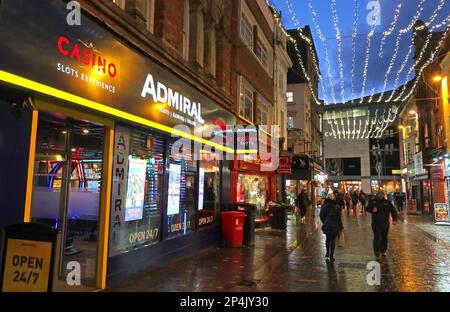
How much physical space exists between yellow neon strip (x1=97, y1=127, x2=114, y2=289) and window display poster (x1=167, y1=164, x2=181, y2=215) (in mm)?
2237

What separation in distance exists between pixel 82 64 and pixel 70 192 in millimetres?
3092

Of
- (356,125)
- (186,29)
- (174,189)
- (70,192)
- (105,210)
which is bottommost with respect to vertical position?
(105,210)

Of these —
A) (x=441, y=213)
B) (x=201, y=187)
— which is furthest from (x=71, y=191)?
(x=441, y=213)

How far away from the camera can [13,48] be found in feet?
15.5

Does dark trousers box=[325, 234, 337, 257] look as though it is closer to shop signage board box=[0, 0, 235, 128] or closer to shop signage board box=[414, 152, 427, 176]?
shop signage board box=[0, 0, 235, 128]

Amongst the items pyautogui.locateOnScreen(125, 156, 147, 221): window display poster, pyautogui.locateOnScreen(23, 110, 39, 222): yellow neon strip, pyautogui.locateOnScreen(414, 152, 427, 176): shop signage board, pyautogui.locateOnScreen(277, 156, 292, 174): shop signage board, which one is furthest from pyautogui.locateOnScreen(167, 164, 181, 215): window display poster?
pyautogui.locateOnScreen(414, 152, 427, 176): shop signage board

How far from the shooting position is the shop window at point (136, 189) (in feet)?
23.2

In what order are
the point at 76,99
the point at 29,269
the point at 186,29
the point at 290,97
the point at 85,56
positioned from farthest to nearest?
the point at 290,97, the point at 186,29, the point at 85,56, the point at 76,99, the point at 29,269

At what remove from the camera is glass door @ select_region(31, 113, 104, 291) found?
22.1 ft

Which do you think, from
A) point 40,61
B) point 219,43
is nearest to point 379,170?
point 219,43

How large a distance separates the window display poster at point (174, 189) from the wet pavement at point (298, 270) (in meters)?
1.23

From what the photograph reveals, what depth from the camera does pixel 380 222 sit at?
405 inches

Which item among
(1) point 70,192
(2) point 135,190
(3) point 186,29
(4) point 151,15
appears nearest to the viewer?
(2) point 135,190

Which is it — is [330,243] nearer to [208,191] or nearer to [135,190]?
[208,191]
